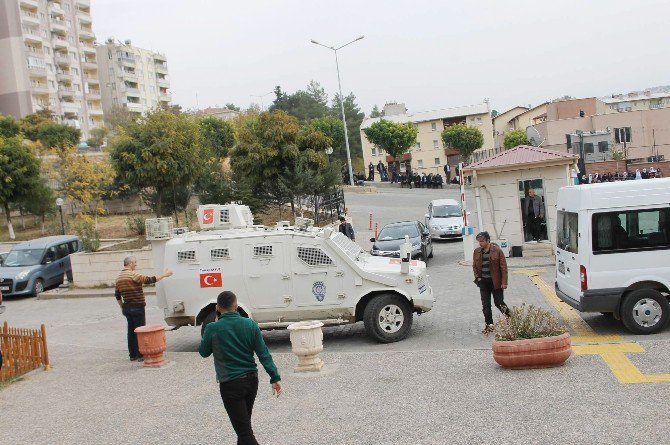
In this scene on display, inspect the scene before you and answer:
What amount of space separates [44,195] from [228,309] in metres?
34.9

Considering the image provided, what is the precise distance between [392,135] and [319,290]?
60725 mm

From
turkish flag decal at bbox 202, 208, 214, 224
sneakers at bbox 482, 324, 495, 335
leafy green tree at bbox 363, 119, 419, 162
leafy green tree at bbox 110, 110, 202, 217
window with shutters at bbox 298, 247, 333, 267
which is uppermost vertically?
leafy green tree at bbox 363, 119, 419, 162

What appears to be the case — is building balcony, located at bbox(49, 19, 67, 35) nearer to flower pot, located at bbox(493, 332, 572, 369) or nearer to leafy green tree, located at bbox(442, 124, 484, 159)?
leafy green tree, located at bbox(442, 124, 484, 159)

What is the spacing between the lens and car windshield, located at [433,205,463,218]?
30.0 meters

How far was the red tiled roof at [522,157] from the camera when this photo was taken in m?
21.4

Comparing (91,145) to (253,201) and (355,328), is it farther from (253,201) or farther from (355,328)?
(355,328)

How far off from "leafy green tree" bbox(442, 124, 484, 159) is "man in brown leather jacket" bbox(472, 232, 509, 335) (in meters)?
69.2

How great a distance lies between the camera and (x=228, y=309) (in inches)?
257

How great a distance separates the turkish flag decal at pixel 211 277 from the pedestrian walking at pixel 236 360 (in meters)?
6.12

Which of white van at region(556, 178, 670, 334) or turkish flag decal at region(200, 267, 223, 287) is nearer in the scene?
white van at region(556, 178, 670, 334)

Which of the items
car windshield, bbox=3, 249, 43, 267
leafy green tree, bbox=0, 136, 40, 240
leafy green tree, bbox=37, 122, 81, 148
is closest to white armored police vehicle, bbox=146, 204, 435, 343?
car windshield, bbox=3, 249, 43, 267

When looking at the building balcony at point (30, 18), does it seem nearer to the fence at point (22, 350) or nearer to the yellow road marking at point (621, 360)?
the fence at point (22, 350)

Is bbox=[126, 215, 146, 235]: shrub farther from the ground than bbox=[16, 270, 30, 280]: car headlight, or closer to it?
farther from the ground

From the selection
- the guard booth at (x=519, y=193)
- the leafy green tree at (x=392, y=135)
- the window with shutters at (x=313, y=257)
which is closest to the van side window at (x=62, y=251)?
the guard booth at (x=519, y=193)
